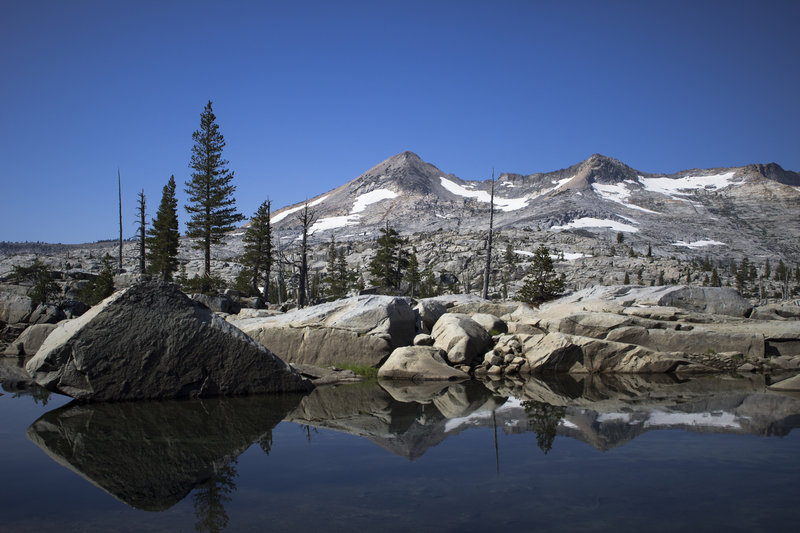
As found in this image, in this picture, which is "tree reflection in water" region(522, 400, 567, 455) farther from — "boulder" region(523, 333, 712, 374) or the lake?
"boulder" region(523, 333, 712, 374)

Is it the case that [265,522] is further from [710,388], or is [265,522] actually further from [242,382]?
[710,388]

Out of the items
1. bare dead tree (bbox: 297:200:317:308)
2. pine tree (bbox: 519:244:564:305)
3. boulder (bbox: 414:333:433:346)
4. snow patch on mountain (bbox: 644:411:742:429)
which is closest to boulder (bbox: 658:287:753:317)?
pine tree (bbox: 519:244:564:305)

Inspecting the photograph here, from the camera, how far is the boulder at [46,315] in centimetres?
2650

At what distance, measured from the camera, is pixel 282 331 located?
52.0 feet

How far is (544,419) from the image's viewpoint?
9305mm

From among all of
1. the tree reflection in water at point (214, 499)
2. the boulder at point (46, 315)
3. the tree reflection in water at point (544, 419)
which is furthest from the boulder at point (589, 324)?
the boulder at point (46, 315)

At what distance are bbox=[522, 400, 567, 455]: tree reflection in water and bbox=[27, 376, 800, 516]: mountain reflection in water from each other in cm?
2

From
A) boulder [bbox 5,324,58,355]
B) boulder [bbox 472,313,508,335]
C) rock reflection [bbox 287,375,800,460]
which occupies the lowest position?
boulder [bbox 5,324,58,355]

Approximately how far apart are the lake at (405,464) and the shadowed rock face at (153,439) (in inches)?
1.4

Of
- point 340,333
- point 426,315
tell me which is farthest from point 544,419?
point 426,315

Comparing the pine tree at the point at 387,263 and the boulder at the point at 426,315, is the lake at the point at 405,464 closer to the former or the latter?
the boulder at the point at 426,315

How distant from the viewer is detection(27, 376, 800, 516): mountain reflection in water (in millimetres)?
6398

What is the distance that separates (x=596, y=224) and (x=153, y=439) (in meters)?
168

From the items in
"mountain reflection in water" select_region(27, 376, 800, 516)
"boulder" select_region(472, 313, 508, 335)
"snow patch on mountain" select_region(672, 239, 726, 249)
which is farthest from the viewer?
"snow patch on mountain" select_region(672, 239, 726, 249)
